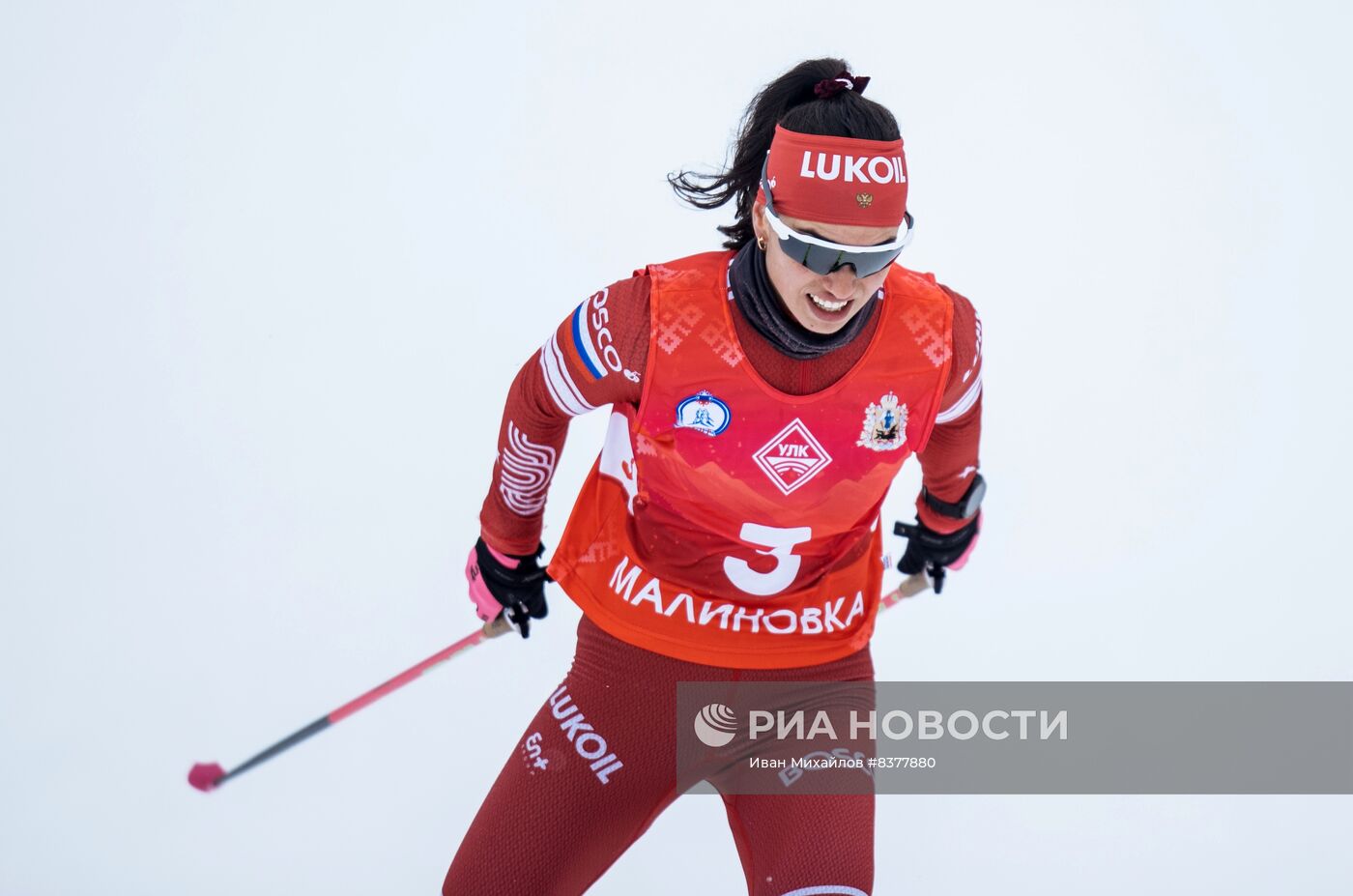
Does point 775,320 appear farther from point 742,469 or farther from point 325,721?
point 325,721

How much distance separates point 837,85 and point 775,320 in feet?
1.37

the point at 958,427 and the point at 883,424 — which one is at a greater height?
the point at 958,427

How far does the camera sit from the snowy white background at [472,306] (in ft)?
13.8

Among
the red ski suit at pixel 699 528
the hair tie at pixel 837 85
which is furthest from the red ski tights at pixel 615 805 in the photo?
the hair tie at pixel 837 85

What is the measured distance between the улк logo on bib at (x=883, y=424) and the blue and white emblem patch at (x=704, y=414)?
0.25m

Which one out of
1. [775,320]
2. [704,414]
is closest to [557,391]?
[704,414]

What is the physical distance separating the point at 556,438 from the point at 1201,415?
2718mm

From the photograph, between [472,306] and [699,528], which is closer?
[699,528]

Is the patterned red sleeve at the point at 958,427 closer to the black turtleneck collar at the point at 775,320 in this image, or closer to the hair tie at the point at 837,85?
the black turtleneck collar at the point at 775,320

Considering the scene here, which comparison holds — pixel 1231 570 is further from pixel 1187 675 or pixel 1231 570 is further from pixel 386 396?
pixel 386 396

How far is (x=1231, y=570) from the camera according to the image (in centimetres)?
466

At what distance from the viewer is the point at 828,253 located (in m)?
2.50

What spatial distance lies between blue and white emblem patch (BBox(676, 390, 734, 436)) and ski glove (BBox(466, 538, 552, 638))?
1.90 feet

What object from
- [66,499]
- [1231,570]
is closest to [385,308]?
[66,499]
